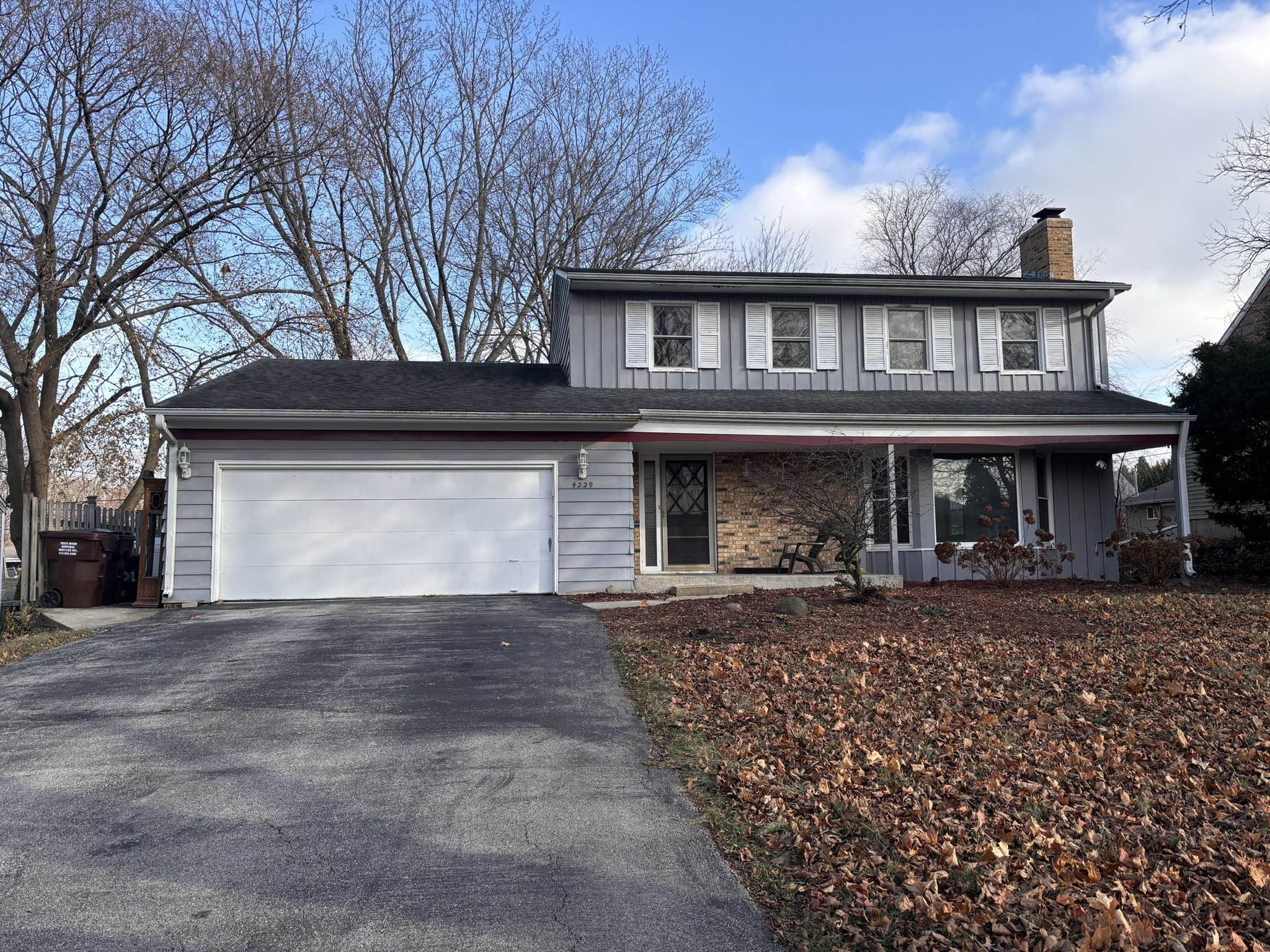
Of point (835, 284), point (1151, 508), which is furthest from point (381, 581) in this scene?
point (1151, 508)

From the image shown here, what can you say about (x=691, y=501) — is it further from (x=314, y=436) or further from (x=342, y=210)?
(x=342, y=210)

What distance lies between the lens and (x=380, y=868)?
12.4 ft

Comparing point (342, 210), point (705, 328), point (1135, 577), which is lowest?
point (1135, 577)

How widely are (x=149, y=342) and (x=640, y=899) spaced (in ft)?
60.8

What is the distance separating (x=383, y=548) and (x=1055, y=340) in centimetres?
1156

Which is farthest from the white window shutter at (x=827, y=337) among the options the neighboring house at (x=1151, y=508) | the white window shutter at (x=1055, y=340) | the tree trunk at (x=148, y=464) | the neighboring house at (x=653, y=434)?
the neighboring house at (x=1151, y=508)

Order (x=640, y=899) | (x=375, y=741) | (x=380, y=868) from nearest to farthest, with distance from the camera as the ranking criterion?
(x=640, y=899), (x=380, y=868), (x=375, y=741)

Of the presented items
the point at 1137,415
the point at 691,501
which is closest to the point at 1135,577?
the point at 1137,415

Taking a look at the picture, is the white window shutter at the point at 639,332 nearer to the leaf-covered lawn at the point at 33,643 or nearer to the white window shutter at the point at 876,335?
the white window shutter at the point at 876,335

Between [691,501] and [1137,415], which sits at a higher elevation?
[1137,415]

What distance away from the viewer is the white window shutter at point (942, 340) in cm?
1529

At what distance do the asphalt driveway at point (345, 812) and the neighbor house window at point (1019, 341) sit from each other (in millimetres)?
10741

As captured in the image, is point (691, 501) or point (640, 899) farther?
point (691, 501)

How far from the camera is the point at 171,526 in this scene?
39.0 ft
